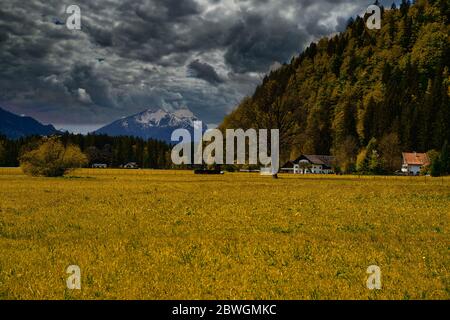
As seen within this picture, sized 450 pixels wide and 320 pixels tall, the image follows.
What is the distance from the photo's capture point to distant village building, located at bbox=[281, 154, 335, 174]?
174250 mm

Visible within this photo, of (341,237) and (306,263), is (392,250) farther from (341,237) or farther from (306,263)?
(306,263)

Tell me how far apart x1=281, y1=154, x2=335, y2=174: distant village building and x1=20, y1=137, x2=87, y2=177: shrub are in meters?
116

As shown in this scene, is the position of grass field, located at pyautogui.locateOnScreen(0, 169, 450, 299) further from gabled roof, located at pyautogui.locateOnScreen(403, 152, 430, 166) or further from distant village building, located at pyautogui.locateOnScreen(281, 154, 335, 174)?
distant village building, located at pyautogui.locateOnScreen(281, 154, 335, 174)

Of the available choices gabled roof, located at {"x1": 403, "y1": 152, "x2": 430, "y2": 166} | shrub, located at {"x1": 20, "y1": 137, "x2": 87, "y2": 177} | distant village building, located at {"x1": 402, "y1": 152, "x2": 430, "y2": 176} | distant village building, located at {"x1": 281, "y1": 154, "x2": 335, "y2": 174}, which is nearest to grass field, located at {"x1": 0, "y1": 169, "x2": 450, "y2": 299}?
shrub, located at {"x1": 20, "y1": 137, "x2": 87, "y2": 177}

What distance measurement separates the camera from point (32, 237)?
14.9 metres

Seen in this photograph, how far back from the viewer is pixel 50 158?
241ft

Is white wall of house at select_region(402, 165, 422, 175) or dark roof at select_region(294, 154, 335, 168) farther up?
dark roof at select_region(294, 154, 335, 168)

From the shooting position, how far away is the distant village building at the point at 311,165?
174250 millimetres

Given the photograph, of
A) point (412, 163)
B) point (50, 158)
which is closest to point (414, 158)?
point (412, 163)

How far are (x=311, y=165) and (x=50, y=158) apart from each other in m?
126

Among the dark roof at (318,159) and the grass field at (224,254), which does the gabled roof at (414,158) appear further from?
the grass field at (224,254)

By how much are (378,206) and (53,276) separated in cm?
2114

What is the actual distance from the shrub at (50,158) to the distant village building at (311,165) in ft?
379

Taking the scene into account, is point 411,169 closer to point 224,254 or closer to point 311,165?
point 311,165
